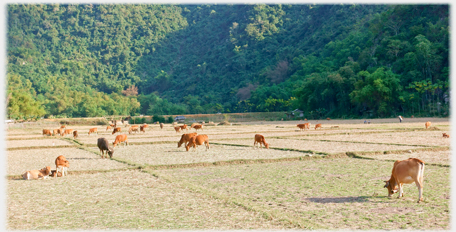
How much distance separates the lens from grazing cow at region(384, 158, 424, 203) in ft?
24.5

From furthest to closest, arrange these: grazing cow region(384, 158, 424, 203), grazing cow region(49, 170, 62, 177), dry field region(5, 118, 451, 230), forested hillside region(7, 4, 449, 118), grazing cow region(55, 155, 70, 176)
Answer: forested hillside region(7, 4, 449, 118) → grazing cow region(49, 170, 62, 177) → grazing cow region(55, 155, 70, 176) → grazing cow region(384, 158, 424, 203) → dry field region(5, 118, 451, 230)

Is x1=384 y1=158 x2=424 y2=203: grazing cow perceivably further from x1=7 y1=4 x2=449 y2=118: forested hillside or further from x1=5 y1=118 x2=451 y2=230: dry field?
x1=7 y1=4 x2=449 y2=118: forested hillside

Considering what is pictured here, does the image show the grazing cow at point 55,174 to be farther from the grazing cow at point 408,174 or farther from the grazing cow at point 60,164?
the grazing cow at point 408,174

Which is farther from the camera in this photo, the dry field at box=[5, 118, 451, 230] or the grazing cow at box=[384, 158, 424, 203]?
the grazing cow at box=[384, 158, 424, 203]

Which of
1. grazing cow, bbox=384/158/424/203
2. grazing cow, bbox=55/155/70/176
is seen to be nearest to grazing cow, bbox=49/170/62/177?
grazing cow, bbox=55/155/70/176

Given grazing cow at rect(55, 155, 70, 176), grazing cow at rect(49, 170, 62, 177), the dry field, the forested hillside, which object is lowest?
the dry field

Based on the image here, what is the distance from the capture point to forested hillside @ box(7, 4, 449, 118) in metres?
60.7

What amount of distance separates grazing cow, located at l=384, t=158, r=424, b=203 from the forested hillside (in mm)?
50006

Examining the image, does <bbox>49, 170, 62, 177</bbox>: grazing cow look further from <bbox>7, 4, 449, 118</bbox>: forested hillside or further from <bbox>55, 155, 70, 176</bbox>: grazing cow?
<bbox>7, 4, 449, 118</bbox>: forested hillside

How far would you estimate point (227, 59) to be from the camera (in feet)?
451

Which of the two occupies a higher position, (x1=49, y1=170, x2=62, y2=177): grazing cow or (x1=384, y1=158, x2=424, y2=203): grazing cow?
(x1=384, y1=158, x2=424, y2=203): grazing cow

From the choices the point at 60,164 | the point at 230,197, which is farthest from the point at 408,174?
the point at 60,164

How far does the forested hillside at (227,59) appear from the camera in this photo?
6069 centimetres

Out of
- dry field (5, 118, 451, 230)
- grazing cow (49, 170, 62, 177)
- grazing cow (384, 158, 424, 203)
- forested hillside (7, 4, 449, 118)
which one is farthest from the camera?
forested hillside (7, 4, 449, 118)
